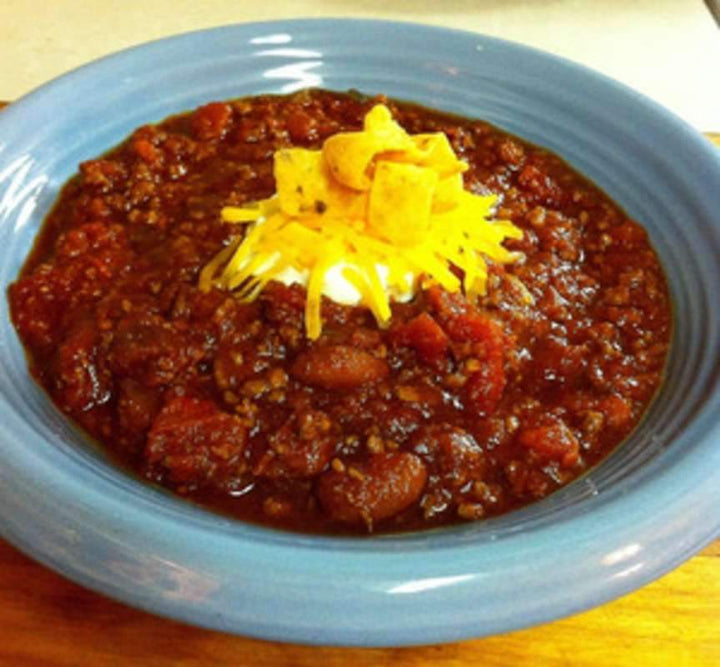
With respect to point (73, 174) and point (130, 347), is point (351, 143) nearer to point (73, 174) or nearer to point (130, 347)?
point (130, 347)

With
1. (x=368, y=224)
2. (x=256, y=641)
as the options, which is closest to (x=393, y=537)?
(x=256, y=641)

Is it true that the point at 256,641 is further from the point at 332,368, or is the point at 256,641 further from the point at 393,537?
the point at 332,368

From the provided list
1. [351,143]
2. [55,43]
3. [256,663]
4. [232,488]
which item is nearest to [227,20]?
[55,43]

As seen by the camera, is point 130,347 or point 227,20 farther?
point 227,20

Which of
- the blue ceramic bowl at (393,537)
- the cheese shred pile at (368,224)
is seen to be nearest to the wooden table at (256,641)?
the blue ceramic bowl at (393,537)

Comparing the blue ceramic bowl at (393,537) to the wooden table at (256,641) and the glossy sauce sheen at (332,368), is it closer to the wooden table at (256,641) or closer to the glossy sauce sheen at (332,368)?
the glossy sauce sheen at (332,368)

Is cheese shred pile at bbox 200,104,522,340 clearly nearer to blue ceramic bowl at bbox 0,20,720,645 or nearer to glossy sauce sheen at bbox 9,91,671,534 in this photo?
glossy sauce sheen at bbox 9,91,671,534

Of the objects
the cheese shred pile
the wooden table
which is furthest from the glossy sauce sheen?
the wooden table
